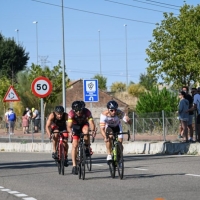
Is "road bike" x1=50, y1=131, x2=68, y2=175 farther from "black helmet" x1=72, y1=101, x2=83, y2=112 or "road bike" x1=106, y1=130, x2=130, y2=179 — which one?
"road bike" x1=106, y1=130, x2=130, y2=179

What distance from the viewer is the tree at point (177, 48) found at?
169 feet

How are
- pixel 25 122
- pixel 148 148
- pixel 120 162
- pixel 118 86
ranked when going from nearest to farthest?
pixel 120 162 < pixel 148 148 < pixel 25 122 < pixel 118 86

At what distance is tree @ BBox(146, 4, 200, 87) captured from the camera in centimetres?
5153

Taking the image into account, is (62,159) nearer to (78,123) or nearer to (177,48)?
(78,123)

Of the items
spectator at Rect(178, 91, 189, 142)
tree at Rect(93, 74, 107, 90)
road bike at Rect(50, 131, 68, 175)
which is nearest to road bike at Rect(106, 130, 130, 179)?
road bike at Rect(50, 131, 68, 175)

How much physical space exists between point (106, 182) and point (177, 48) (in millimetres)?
40218

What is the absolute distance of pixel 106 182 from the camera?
14.5 m

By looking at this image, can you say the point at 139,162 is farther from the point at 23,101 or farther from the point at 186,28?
the point at 23,101

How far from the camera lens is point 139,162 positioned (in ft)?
67.3

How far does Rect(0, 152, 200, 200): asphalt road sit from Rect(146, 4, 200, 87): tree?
3144cm

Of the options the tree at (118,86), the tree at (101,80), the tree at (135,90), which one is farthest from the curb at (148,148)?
the tree at (118,86)

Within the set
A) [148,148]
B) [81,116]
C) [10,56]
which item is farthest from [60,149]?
[10,56]

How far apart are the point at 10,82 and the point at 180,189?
189 ft

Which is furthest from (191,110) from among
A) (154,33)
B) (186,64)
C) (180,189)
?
(154,33)
